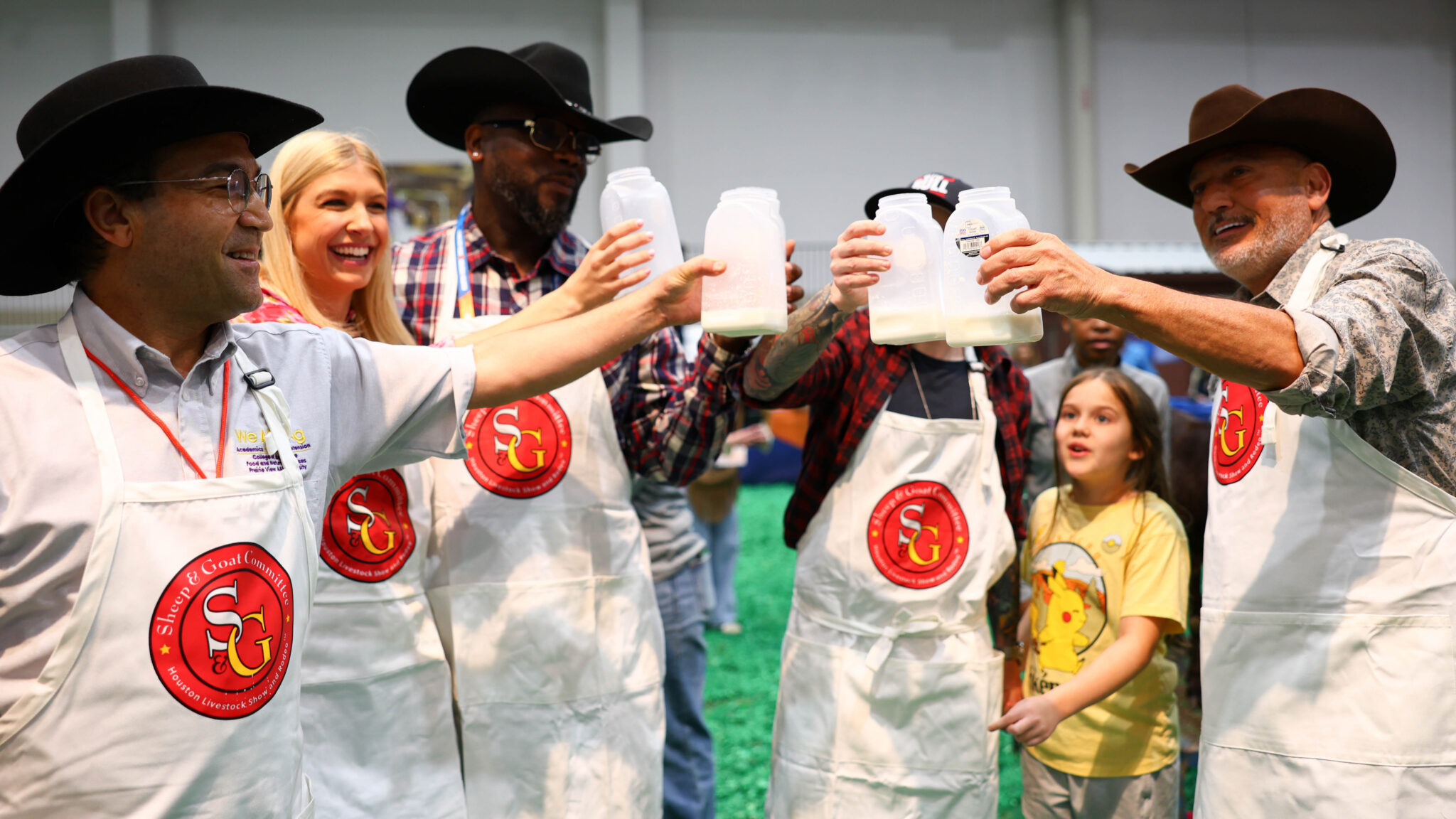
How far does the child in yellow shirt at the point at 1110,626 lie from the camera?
239 cm

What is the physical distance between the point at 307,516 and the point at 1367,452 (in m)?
1.81

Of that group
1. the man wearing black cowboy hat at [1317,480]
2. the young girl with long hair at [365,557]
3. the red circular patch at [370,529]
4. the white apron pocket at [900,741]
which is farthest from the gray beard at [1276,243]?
the red circular patch at [370,529]

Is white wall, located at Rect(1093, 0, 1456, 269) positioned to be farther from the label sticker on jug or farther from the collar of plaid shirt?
the label sticker on jug

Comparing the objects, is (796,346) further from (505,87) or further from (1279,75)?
(1279,75)

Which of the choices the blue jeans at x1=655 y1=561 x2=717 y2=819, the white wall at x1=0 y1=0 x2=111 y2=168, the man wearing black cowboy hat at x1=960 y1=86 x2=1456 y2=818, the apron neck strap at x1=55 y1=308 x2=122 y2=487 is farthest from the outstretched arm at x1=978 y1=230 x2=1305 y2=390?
the white wall at x1=0 y1=0 x2=111 y2=168

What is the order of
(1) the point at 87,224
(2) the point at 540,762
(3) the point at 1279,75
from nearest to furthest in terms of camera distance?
(1) the point at 87,224 < (2) the point at 540,762 < (3) the point at 1279,75

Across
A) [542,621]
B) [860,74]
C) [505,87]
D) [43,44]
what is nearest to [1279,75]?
[860,74]

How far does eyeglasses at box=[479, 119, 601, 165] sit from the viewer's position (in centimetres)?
242

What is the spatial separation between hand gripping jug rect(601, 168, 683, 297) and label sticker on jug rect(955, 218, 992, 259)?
22.8 inches

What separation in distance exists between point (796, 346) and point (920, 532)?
53cm

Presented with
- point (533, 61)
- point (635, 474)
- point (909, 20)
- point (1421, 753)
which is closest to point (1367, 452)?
point (1421, 753)

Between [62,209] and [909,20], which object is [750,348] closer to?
[62,209]

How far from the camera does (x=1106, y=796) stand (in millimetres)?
2420

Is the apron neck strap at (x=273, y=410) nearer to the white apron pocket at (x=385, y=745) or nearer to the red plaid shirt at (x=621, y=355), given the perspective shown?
the white apron pocket at (x=385, y=745)
